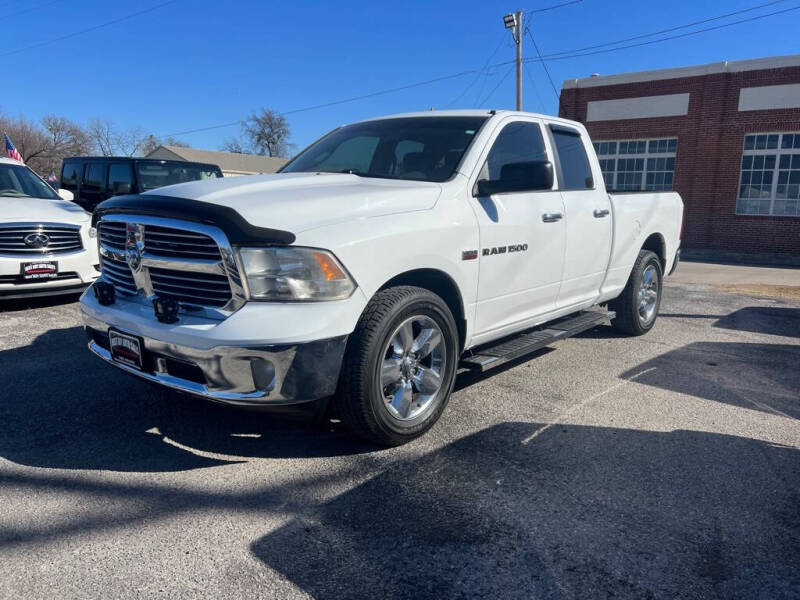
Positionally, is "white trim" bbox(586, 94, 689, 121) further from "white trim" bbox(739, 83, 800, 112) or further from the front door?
the front door

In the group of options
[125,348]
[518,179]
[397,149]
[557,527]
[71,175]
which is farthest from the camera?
[71,175]

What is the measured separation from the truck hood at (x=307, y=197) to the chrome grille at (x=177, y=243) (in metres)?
0.20

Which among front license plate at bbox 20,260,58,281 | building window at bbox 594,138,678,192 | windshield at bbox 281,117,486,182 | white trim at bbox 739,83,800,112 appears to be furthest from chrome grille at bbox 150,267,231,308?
white trim at bbox 739,83,800,112

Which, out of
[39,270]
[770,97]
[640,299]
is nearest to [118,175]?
[39,270]

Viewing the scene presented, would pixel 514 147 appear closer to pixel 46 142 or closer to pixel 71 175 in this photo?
pixel 71 175

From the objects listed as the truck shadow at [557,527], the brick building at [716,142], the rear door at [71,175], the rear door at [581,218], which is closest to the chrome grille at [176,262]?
the truck shadow at [557,527]

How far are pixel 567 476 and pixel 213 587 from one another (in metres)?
1.78

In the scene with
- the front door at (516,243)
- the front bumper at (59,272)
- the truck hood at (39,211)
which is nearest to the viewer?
the front door at (516,243)

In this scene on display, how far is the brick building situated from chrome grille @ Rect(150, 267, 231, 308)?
19154mm

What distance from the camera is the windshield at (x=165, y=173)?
10570 mm

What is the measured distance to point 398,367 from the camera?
10.9 ft

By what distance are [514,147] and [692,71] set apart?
1730 centimetres

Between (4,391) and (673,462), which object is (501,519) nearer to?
(673,462)

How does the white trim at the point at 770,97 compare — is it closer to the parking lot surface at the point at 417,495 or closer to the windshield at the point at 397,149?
the parking lot surface at the point at 417,495
